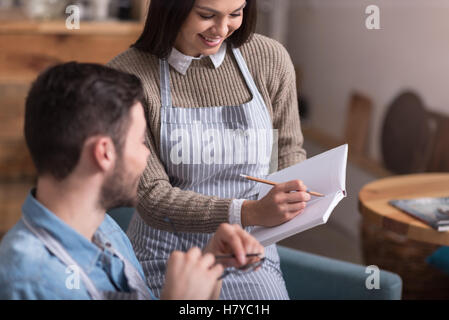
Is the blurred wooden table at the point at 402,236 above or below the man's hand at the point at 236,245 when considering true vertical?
below

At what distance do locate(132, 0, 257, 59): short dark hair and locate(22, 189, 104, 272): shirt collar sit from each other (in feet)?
1.71

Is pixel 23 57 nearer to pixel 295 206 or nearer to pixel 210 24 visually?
pixel 210 24

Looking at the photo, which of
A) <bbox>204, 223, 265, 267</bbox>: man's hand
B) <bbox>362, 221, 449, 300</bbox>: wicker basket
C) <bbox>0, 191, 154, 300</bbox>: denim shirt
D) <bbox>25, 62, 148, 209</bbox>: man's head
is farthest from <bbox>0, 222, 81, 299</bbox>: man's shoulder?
<bbox>362, 221, 449, 300</bbox>: wicker basket

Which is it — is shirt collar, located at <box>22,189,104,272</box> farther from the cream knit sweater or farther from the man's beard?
the cream knit sweater

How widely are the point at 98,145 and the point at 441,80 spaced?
2.17 m

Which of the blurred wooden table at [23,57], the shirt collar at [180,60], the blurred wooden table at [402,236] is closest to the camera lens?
the shirt collar at [180,60]

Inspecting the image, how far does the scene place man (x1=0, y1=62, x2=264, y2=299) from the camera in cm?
A: 92

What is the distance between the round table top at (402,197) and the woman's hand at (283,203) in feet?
2.30

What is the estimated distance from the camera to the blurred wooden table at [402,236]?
194cm

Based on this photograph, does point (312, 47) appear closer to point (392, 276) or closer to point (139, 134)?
point (392, 276)

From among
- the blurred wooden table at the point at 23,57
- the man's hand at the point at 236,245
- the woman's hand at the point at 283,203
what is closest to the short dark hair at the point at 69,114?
the man's hand at the point at 236,245

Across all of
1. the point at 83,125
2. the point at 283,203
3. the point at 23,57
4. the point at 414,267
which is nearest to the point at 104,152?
the point at 83,125

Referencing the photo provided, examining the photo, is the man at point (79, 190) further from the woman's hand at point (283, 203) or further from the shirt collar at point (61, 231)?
the woman's hand at point (283, 203)

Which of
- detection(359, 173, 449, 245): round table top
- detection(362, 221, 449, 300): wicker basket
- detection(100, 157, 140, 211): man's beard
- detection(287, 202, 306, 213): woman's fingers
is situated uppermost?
detection(100, 157, 140, 211): man's beard
